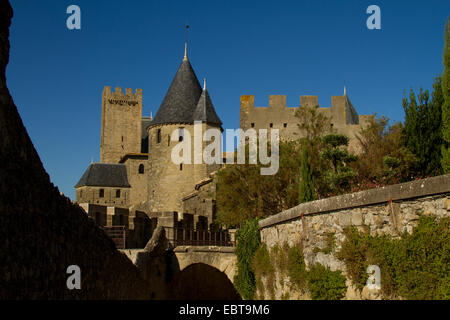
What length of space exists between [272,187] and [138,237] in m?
5.68

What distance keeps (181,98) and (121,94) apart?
76.6ft

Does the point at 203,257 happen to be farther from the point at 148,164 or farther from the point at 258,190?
the point at 148,164

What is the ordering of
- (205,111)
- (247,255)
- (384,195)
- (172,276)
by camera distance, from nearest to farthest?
(384,195) < (247,255) < (172,276) < (205,111)

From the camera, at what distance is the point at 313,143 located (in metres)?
21.2

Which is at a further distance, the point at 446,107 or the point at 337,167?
the point at 337,167

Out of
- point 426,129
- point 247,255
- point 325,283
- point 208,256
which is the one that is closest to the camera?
point 325,283

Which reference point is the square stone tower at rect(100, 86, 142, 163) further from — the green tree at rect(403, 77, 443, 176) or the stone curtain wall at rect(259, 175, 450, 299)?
the stone curtain wall at rect(259, 175, 450, 299)

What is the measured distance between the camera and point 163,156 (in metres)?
40.9

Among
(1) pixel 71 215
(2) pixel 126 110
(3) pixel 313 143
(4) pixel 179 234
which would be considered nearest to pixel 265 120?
(3) pixel 313 143

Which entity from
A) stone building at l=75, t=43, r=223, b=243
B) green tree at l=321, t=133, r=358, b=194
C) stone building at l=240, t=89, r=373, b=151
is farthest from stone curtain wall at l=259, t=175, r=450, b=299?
stone building at l=240, t=89, r=373, b=151

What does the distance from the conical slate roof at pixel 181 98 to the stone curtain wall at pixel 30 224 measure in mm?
35153

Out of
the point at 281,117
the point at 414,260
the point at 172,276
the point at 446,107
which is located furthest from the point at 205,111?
the point at 414,260
